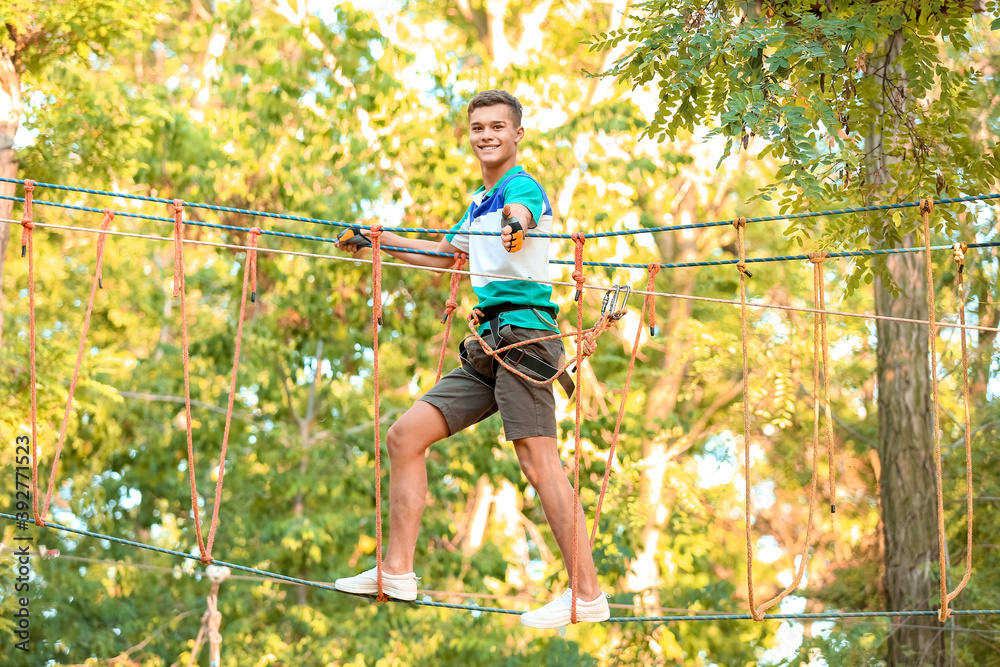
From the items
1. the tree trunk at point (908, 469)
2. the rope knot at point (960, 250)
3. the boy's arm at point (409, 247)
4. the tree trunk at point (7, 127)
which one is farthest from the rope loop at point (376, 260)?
the tree trunk at point (908, 469)

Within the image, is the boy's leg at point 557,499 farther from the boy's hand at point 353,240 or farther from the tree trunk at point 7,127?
the tree trunk at point 7,127

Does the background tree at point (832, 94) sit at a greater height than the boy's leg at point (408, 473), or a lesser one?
greater

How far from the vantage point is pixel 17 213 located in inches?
195

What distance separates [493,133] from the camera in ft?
8.79

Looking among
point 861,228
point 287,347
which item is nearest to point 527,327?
point 861,228

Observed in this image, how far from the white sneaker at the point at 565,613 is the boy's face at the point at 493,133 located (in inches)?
43.7

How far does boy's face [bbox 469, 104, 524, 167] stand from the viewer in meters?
2.68

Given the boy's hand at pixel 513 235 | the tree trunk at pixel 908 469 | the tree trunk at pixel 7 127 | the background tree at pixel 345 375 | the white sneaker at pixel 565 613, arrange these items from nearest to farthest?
the boy's hand at pixel 513 235, the white sneaker at pixel 565 613, the tree trunk at pixel 7 127, the tree trunk at pixel 908 469, the background tree at pixel 345 375

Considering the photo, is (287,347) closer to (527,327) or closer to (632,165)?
(632,165)

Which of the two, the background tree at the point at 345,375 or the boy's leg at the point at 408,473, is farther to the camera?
the background tree at the point at 345,375

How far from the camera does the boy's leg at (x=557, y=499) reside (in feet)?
8.38

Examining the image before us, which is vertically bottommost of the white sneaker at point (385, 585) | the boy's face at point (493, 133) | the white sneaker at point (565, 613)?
the white sneaker at point (565, 613)

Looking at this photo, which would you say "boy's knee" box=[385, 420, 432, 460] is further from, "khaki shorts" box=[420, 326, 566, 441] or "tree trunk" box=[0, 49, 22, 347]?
"tree trunk" box=[0, 49, 22, 347]

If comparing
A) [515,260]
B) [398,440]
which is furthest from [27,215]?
[515,260]
